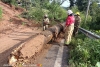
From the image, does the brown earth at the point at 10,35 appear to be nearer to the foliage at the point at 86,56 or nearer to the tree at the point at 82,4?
the foliage at the point at 86,56

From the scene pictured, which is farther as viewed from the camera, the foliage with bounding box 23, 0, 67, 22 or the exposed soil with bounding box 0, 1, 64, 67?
the foliage with bounding box 23, 0, 67, 22

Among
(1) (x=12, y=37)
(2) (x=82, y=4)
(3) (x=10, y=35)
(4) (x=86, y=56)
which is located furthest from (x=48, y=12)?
(2) (x=82, y=4)

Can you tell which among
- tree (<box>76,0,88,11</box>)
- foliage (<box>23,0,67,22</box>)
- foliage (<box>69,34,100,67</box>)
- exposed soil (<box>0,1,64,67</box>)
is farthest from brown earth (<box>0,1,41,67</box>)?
tree (<box>76,0,88,11</box>)

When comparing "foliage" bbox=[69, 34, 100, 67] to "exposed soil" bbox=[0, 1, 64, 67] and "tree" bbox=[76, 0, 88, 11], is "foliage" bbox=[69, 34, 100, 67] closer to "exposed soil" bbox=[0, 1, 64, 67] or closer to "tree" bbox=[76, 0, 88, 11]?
"exposed soil" bbox=[0, 1, 64, 67]

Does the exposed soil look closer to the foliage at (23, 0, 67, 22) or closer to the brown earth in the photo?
the brown earth

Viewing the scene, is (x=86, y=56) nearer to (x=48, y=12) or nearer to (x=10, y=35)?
(x=10, y=35)

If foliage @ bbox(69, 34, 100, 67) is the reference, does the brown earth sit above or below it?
below

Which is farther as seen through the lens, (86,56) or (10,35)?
(10,35)

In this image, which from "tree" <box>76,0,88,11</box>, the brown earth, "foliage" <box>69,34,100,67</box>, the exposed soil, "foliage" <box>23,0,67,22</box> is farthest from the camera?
"tree" <box>76,0,88,11</box>

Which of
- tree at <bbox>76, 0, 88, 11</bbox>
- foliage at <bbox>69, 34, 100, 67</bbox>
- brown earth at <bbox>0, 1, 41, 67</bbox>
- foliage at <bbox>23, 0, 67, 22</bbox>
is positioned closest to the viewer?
foliage at <bbox>69, 34, 100, 67</bbox>

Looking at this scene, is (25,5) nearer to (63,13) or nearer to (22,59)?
(63,13)

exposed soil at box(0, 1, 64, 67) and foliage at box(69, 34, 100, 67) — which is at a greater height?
foliage at box(69, 34, 100, 67)

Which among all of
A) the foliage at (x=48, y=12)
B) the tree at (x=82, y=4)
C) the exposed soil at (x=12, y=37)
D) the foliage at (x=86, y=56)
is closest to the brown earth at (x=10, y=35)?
the exposed soil at (x=12, y=37)

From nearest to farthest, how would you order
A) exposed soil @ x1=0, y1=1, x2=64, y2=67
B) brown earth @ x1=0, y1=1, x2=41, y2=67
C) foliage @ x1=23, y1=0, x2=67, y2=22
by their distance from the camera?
exposed soil @ x1=0, y1=1, x2=64, y2=67 → brown earth @ x1=0, y1=1, x2=41, y2=67 → foliage @ x1=23, y1=0, x2=67, y2=22
